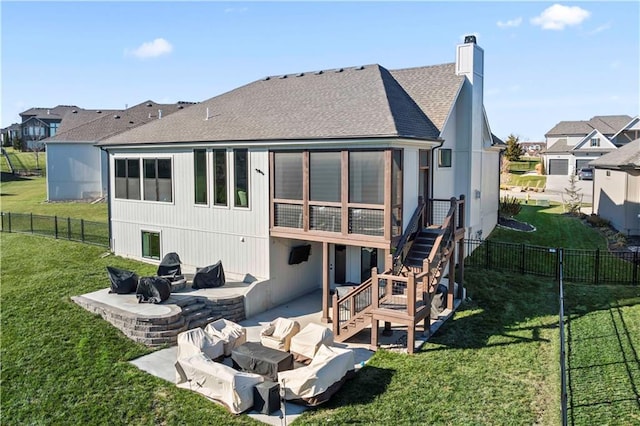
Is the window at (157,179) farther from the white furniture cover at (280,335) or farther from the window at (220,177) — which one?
the white furniture cover at (280,335)

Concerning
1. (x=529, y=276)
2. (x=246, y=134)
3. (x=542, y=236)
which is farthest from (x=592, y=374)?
(x=542, y=236)

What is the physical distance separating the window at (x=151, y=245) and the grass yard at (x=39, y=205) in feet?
31.7

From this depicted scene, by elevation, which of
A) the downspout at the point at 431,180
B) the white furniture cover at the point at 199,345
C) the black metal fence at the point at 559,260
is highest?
the downspout at the point at 431,180

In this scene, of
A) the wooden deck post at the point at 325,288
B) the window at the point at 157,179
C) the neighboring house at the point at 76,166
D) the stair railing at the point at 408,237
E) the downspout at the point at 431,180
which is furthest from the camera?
the neighboring house at the point at 76,166

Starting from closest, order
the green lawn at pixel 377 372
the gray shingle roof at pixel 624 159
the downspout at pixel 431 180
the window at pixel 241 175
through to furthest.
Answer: the green lawn at pixel 377 372 → the downspout at pixel 431 180 → the window at pixel 241 175 → the gray shingle roof at pixel 624 159

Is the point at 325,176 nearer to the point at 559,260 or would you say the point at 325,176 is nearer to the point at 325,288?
the point at 325,288

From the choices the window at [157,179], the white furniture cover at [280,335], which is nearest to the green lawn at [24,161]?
the window at [157,179]

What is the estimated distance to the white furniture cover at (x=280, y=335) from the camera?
12.7 m

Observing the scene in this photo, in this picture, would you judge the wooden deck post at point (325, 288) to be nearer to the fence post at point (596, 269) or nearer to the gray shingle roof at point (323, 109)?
the gray shingle roof at point (323, 109)

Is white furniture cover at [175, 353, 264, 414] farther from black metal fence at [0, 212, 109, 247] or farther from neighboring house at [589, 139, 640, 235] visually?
neighboring house at [589, 139, 640, 235]

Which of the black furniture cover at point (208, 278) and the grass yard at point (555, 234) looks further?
the grass yard at point (555, 234)

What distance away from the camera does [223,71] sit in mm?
23016

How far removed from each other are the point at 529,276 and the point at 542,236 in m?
6.34

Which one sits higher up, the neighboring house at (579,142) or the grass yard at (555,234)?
the neighboring house at (579,142)
